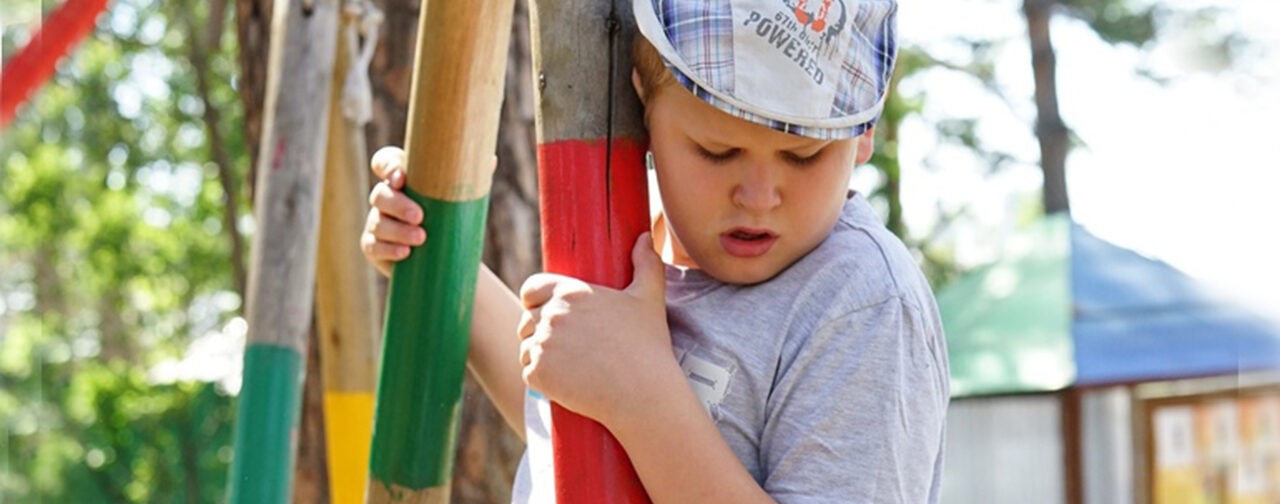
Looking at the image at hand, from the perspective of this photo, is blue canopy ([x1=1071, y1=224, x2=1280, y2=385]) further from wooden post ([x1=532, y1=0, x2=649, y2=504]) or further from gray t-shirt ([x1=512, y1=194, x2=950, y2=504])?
wooden post ([x1=532, y1=0, x2=649, y2=504])

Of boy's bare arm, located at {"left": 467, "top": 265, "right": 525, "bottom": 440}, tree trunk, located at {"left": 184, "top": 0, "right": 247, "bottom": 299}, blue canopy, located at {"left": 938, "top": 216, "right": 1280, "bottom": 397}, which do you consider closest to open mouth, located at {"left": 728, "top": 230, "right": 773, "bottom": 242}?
boy's bare arm, located at {"left": 467, "top": 265, "right": 525, "bottom": 440}

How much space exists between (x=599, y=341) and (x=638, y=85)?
0.24 m

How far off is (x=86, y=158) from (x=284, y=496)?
15.9 meters

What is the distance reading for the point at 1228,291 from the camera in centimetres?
866

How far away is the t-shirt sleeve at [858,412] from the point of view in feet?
4.58

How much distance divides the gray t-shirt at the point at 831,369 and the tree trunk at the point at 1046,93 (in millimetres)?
15224

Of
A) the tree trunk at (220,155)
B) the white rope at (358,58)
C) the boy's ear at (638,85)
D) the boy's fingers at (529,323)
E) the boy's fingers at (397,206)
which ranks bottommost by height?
the boy's fingers at (529,323)

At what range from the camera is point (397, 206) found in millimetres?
1804

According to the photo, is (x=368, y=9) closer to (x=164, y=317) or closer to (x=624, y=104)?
(x=624, y=104)

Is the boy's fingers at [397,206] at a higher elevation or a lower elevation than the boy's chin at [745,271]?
higher

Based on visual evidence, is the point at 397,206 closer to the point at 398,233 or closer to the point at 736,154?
the point at 398,233

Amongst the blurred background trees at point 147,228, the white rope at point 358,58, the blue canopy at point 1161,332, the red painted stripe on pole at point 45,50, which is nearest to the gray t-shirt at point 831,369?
the white rope at point 358,58

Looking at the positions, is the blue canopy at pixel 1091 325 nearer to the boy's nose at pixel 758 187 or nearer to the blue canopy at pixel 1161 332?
the blue canopy at pixel 1161 332

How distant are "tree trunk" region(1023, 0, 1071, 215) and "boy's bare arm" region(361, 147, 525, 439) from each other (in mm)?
14888
